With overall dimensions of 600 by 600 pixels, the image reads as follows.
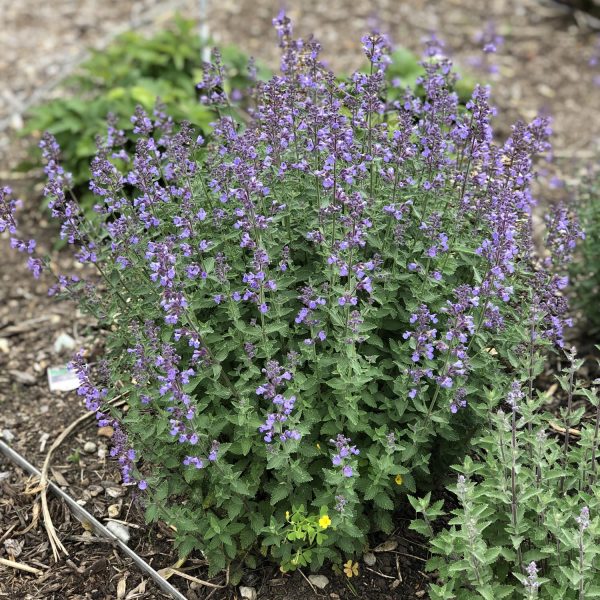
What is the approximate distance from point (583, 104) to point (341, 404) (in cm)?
684

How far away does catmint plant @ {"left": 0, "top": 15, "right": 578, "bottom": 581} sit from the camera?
11.5ft

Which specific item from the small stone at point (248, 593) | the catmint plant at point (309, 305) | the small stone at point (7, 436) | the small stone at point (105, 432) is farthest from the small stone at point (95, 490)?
the small stone at point (248, 593)

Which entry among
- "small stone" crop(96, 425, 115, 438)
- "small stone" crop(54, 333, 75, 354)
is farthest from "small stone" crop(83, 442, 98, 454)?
"small stone" crop(54, 333, 75, 354)

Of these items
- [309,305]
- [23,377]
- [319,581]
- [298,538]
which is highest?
[309,305]

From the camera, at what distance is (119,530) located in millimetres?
4352

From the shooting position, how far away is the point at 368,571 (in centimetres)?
410

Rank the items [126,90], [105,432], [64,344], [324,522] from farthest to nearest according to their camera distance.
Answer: [126,90] → [64,344] → [105,432] → [324,522]

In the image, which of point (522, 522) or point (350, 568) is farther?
point (350, 568)

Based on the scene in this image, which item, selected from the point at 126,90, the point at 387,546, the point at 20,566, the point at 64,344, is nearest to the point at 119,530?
the point at 20,566

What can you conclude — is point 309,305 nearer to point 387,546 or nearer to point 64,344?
point 387,546

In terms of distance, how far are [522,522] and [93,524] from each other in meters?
2.29

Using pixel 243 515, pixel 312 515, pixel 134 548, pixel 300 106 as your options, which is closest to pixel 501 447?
pixel 312 515

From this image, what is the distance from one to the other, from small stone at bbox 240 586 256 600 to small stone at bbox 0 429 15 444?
1.85 meters

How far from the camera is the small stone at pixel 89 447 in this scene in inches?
191
